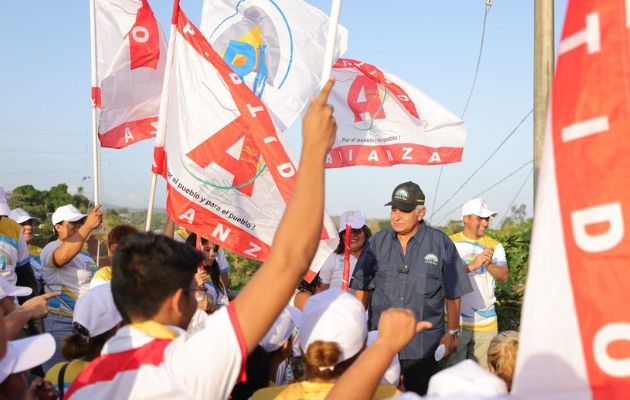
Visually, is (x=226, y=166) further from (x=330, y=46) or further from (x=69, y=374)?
(x=330, y=46)

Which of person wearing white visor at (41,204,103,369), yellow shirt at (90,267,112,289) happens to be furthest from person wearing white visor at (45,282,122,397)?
person wearing white visor at (41,204,103,369)

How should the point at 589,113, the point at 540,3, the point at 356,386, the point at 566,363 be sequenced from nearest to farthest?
the point at 566,363
the point at 589,113
the point at 356,386
the point at 540,3

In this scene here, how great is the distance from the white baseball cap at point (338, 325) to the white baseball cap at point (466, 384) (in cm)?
69

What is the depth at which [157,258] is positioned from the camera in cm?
216

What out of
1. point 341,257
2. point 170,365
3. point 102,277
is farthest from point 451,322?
point 170,365

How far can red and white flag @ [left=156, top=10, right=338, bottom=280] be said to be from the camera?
4.89 metres

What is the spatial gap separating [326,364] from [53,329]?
4252 mm

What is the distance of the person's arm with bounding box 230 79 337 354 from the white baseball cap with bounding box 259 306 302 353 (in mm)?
1553

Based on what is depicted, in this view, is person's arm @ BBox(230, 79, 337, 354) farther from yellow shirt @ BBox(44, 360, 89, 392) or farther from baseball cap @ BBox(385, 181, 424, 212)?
baseball cap @ BBox(385, 181, 424, 212)

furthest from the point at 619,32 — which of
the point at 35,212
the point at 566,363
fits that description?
the point at 35,212

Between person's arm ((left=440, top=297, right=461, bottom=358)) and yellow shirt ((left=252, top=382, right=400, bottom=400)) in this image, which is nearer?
yellow shirt ((left=252, top=382, right=400, bottom=400))

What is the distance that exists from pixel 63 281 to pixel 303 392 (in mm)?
4187

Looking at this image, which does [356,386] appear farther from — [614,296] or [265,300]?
[614,296]

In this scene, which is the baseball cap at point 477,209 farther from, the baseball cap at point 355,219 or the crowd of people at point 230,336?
the crowd of people at point 230,336
